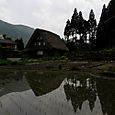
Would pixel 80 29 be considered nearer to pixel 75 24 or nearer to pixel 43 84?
pixel 75 24

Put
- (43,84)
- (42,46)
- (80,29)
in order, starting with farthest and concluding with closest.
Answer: (80,29) → (42,46) → (43,84)

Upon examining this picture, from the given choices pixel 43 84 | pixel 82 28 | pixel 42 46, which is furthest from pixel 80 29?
pixel 43 84

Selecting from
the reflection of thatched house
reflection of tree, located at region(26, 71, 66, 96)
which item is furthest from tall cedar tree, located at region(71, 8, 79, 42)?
reflection of tree, located at region(26, 71, 66, 96)

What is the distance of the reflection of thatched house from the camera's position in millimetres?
26203

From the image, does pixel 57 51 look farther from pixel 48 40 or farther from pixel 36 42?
pixel 36 42

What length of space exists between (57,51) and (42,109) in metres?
25.4

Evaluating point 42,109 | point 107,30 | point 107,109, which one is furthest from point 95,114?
point 107,30

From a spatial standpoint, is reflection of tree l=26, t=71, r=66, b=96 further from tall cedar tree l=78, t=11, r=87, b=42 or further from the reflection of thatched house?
tall cedar tree l=78, t=11, r=87, b=42

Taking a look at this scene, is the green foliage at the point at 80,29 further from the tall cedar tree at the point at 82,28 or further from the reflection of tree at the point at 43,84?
the reflection of tree at the point at 43,84

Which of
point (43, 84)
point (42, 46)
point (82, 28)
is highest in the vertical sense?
point (82, 28)

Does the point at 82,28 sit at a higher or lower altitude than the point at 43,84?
higher

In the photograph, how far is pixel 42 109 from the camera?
3006mm

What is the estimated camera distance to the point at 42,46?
27594 mm

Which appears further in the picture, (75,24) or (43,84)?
(75,24)
